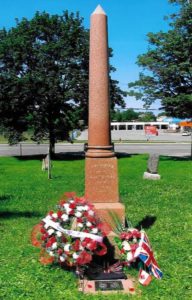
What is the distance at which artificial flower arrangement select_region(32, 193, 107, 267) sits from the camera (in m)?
6.40

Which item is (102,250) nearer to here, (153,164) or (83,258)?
(83,258)

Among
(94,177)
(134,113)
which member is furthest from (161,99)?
(134,113)

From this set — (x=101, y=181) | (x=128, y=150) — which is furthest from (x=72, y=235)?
(x=128, y=150)

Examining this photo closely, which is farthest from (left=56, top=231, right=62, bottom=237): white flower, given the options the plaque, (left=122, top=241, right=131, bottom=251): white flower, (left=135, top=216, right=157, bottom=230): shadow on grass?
(left=135, top=216, right=157, bottom=230): shadow on grass

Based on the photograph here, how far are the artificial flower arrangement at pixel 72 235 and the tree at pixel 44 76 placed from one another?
22.4m

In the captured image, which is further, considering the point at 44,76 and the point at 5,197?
the point at 44,76

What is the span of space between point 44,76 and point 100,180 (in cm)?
2175

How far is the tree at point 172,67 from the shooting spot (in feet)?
90.8

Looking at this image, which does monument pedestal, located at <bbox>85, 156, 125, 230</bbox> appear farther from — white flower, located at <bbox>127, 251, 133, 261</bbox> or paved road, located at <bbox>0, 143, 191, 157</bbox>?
paved road, located at <bbox>0, 143, 191, 157</bbox>

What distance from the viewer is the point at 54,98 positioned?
1149 inches

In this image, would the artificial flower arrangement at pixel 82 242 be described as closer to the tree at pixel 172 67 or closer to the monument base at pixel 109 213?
the monument base at pixel 109 213

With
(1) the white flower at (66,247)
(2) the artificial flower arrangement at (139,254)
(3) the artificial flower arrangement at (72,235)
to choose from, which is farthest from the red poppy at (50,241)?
(2) the artificial flower arrangement at (139,254)

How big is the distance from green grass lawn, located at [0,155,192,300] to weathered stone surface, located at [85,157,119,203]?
1362 mm

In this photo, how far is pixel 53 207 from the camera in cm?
1205
